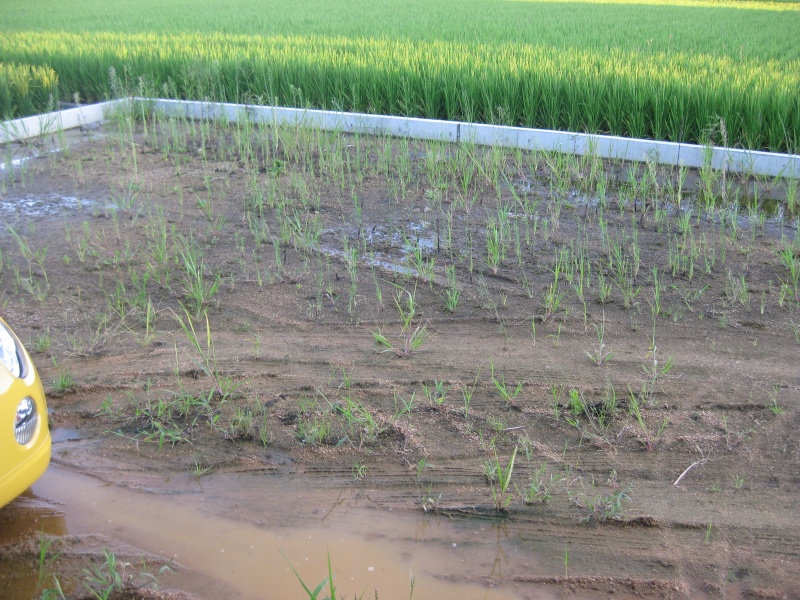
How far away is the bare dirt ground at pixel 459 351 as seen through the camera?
271cm

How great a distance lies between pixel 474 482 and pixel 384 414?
57 cm

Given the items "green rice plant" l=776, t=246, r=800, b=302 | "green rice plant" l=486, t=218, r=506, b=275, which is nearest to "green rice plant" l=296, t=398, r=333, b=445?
"green rice plant" l=486, t=218, r=506, b=275

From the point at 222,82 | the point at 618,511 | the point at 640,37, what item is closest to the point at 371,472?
the point at 618,511

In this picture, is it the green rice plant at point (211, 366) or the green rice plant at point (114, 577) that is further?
the green rice plant at point (211, 366)

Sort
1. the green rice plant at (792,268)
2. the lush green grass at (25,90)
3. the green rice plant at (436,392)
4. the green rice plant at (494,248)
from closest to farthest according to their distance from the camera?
the green rice plant at (436,392), the green rice plant at (792,268), the green rice plant at (494,248), the lush green grass at (25,90)

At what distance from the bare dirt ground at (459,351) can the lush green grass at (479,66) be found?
1.10 metres

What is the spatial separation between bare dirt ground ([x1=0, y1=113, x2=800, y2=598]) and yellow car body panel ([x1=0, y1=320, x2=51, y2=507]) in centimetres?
30

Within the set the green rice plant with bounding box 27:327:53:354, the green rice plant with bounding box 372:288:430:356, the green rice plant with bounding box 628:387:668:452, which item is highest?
the green rice plant with bounding box 27:327:53:354

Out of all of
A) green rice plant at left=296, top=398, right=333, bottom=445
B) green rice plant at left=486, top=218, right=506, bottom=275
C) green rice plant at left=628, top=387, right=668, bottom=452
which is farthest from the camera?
green rice plant at left=486, top=218, right=506, bottom=275

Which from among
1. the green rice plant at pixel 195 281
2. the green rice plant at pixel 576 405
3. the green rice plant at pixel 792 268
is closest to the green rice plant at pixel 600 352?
the green rice plant at pixel 576 405

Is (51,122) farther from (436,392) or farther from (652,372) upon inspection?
(652,372)

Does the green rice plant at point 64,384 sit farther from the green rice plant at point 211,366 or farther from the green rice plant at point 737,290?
the green rice plant at point 737,290

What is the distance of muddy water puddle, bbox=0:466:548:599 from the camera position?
8.09 ft

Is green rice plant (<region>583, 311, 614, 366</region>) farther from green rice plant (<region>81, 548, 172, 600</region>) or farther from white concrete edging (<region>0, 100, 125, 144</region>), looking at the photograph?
white concrete edging (<region>0, 100, 125, 144</region>)
